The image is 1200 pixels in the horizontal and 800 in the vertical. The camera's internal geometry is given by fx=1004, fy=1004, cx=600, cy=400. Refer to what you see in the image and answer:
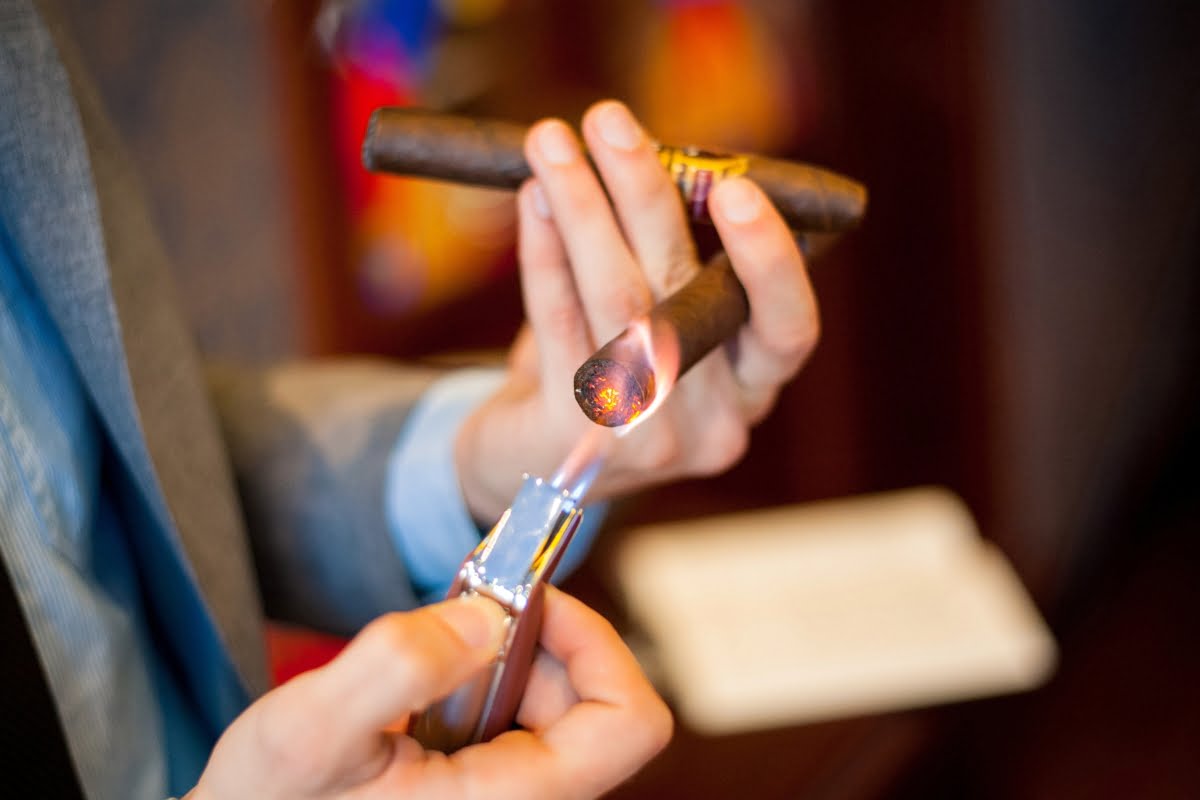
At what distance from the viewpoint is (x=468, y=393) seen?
0.77 meters

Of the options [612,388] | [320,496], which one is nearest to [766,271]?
[612,388]

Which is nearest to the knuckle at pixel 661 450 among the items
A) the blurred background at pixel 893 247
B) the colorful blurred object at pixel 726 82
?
the blurred background at pixel 893 247

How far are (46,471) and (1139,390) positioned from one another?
2.12 meters

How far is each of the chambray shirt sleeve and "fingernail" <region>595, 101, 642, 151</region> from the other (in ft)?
0.89

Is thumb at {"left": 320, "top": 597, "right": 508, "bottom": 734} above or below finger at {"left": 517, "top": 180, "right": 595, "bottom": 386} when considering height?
below

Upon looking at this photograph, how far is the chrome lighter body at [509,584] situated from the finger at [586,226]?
16 centimetres

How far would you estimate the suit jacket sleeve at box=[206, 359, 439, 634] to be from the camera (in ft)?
2.37

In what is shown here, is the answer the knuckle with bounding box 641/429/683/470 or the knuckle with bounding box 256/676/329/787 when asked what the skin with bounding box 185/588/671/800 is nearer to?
the knuckle with bounding box 256/676/329/787

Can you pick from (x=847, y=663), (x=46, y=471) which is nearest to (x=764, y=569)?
(x=847, y=663)

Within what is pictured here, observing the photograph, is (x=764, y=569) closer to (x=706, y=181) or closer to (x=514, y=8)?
(x=514, y=8)

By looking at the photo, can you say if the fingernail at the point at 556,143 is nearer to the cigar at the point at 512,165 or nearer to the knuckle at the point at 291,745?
the cigar at the point at 512,165

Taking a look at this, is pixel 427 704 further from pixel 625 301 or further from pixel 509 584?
pixel 625 301

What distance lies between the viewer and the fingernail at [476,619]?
1.24ft

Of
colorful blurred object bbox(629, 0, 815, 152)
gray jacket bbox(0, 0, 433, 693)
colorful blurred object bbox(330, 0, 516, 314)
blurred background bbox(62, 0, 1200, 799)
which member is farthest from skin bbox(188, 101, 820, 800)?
colorful blurred object bbox(629, 0, 815, 152)
